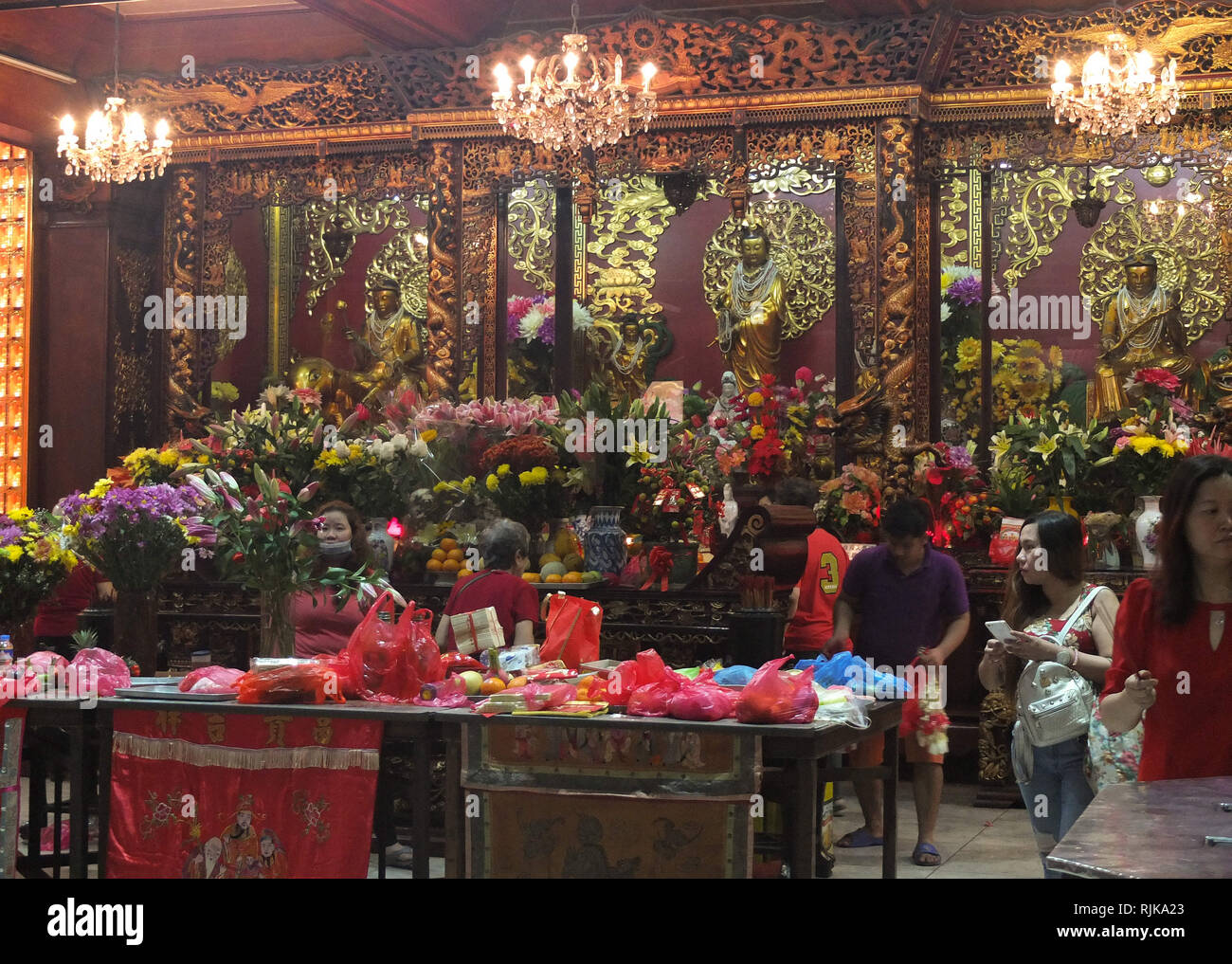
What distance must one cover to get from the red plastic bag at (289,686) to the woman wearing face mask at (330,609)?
74cm

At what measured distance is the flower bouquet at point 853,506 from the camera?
7.84 m

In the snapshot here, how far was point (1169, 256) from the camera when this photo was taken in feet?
31.4

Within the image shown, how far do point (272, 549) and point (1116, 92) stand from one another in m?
4.97

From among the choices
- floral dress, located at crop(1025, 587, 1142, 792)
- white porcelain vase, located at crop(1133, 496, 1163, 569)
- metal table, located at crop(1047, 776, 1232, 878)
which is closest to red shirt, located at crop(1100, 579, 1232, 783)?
metal table, located at crop(1047, 776, 1232, 878)

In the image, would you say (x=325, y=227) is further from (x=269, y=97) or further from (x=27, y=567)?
(x=27, y=567)

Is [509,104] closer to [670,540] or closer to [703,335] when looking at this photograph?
[670,540]

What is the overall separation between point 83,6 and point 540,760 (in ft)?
24.6

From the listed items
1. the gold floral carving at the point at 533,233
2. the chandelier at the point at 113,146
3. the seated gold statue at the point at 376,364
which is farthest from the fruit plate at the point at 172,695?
the gold floral carving at the point at 533,233

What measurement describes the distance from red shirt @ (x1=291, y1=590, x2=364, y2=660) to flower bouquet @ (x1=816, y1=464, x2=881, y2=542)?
3050mm

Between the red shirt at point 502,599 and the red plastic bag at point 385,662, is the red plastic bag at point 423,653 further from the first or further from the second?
the red shirt at point 502,599

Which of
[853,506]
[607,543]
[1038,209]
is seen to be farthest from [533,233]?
[607,543]

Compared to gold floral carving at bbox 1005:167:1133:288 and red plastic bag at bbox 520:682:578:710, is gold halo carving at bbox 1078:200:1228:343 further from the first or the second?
red plastic bag at bbox 520:682:578:710

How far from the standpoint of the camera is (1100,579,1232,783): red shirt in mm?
3338

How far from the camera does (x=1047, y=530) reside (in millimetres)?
4555
